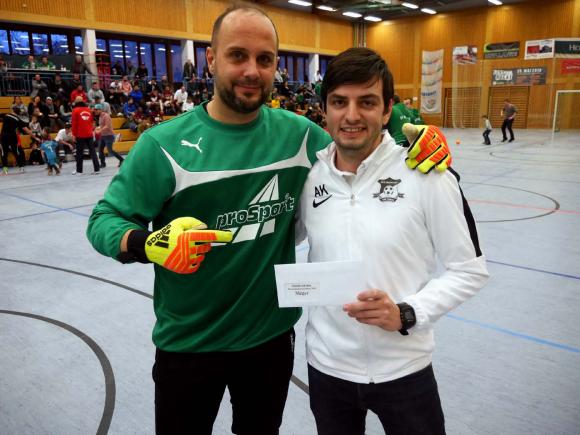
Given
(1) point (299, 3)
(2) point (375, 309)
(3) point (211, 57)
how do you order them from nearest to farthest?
(2) point (375, 309) < (3) point (211, 57) < (1) point (299, 3)

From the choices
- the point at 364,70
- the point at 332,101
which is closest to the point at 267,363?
the point at 332,101

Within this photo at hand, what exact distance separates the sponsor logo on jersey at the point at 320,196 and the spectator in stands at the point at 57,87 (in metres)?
16.6

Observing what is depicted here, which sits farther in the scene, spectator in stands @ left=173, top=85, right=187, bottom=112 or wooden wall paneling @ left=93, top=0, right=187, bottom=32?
wooden wall paneling @ left=93, top=0, right=187, bottom=32

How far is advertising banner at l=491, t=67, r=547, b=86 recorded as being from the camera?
81.8ft

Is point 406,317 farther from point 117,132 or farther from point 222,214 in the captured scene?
point 117,132

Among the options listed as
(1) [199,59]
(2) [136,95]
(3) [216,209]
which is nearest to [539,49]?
(1) [199,59]

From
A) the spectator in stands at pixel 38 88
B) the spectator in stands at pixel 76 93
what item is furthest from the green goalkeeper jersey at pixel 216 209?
the spectator in stands at pixel 38 88

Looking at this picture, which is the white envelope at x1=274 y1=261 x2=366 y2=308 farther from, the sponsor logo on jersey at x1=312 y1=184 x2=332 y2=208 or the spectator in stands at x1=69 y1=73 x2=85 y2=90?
the spectator in stands at x1=69 y1=73 x2=85 y2=90

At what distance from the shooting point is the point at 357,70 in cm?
145

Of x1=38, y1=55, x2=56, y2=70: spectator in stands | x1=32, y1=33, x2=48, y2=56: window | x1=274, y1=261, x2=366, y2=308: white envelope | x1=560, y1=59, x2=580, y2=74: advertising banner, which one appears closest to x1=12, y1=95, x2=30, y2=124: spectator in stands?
x1=38, y1=55, x2=56, y2=70: spectator in stands

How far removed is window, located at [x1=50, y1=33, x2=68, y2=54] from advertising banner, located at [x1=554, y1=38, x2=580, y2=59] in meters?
24.9

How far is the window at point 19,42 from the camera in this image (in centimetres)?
1872

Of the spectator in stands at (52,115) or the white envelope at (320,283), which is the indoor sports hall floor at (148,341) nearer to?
the white envelope at (320,283)

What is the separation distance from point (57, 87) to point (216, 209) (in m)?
17.3
